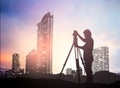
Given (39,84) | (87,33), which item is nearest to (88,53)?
(87,33)

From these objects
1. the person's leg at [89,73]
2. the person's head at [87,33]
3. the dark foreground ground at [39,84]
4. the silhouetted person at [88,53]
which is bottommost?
the dark foreground ground at [39,84]

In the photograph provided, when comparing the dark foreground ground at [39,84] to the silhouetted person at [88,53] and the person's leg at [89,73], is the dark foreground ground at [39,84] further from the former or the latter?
the silhouetted person at [88,53]

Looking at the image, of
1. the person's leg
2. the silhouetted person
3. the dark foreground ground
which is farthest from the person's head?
the dark foreground ground

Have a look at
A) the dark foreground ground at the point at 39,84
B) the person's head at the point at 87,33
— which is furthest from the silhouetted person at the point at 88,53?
the dark foreground ground at the point at 39,84

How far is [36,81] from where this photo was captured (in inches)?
574

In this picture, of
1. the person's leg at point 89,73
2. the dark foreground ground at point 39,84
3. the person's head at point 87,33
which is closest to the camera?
the dark foreground ground at point 39,84

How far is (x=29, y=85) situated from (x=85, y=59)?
2.76 meters

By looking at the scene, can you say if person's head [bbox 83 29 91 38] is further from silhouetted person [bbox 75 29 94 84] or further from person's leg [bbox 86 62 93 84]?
person's leg [bbox 86 62 93 84]

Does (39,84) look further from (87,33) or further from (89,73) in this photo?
(87,33)

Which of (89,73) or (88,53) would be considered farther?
(88,53)

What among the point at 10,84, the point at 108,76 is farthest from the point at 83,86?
the point at 108,76

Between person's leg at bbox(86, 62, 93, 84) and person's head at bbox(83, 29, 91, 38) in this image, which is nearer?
person's leg at bbox(86, 62, 93, 84)

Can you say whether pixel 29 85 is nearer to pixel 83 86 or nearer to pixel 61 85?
pixel 61 85

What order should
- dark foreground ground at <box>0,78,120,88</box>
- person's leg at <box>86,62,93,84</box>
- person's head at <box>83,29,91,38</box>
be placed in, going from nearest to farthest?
dark foreground ground at <box>0,78,120,88</box> < person's leg at <box>86,62,93,84</box> < person's head at <box>83,29,91,38</box>
